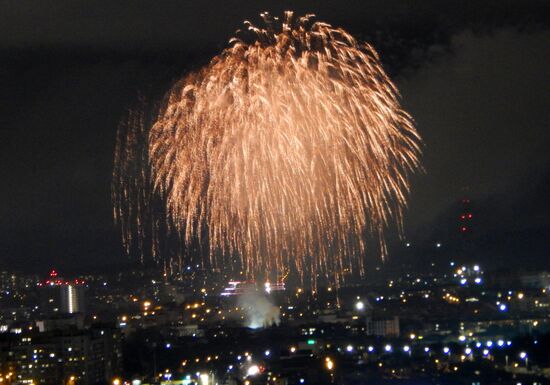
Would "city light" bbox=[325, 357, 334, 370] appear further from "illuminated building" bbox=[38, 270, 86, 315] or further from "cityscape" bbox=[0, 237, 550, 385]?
"illuminated building" bbox=[38, 270, 86, 315]

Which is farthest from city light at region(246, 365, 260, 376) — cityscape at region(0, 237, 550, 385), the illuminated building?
the illuminated building

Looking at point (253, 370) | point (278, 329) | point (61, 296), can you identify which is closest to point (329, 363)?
point (253, 370)

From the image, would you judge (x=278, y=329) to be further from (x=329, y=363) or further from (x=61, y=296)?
(x=61, y=296)

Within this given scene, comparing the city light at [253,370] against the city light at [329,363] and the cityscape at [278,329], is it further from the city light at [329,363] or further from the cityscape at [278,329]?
the city light at [329,363]

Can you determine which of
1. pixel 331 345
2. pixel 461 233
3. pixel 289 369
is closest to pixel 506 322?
pixel 331 345

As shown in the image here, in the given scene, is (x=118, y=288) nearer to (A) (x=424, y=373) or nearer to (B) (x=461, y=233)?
(B) (x=461, y=233)

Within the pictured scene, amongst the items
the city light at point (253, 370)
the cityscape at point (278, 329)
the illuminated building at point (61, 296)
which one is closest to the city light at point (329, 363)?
the cityscape at point (278, 329)

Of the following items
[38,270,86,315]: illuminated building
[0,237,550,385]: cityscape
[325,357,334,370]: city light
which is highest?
[38,270,86,315]: illuminated building

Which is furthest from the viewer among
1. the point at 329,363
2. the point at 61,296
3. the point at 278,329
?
the point at 61,296

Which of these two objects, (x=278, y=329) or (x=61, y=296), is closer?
(x=278, y=329)

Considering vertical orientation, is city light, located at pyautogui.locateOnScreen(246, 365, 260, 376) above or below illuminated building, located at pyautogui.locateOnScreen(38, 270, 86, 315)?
below

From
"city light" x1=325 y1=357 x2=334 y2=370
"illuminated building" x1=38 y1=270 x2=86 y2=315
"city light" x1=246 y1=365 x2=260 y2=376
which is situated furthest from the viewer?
"illuminated building" x1=38 y1=270 x2=86 y2=315
